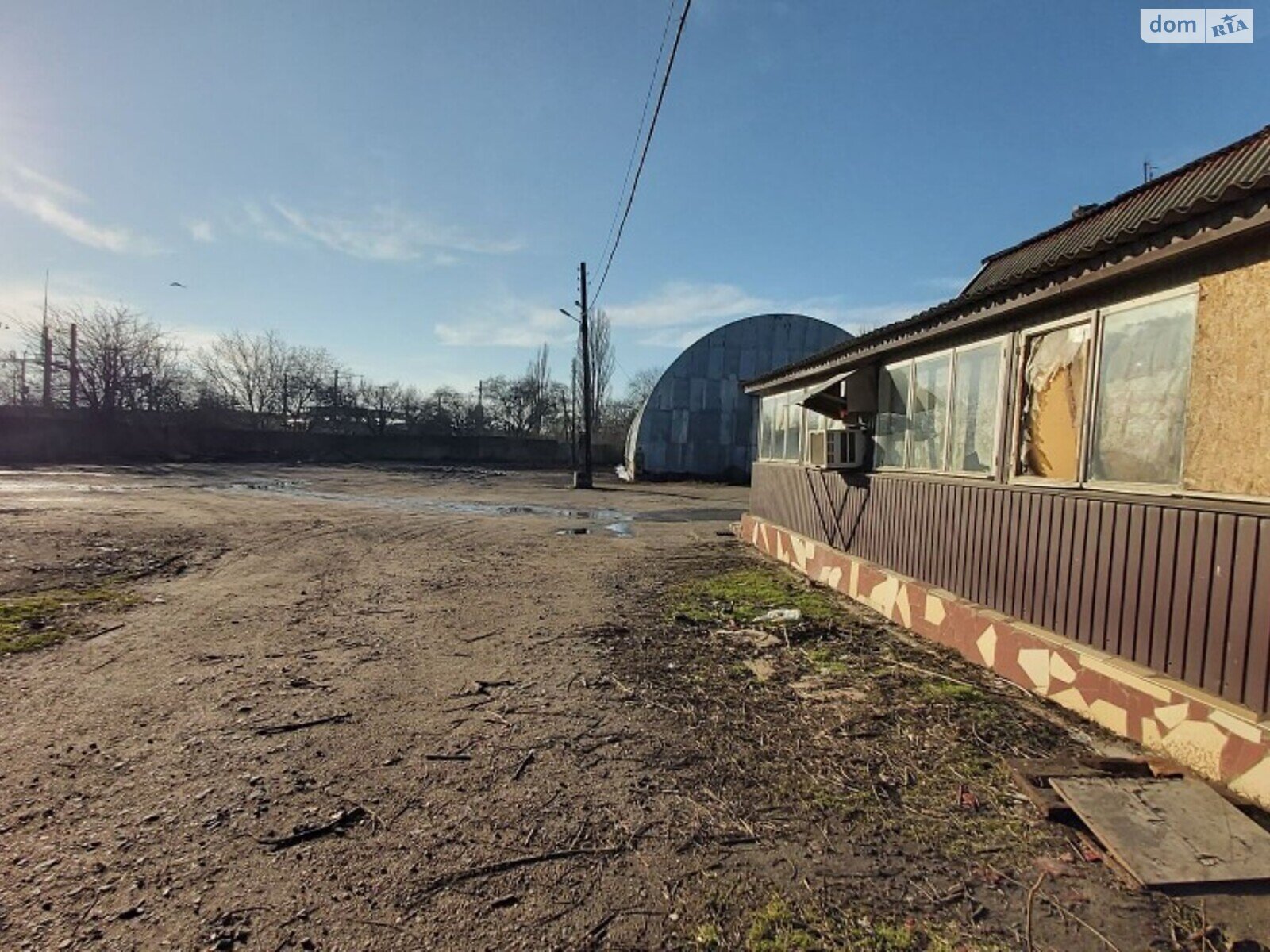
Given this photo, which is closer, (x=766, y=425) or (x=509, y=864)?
(x=509, y=864)

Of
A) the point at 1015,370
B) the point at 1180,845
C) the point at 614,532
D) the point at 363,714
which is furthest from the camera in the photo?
the point at 614,532

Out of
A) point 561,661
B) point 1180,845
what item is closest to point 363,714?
point 561,661

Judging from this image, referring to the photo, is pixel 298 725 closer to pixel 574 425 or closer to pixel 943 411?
pixel 943 411

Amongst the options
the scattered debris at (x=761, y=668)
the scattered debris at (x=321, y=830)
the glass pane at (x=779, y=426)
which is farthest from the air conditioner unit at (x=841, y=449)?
the scattered debris at (x=321, y=830)

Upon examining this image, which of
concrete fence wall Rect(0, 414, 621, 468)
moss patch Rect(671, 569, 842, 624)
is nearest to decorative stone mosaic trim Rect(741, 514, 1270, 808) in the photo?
moss patch Rect(671, 569, 842, 624)

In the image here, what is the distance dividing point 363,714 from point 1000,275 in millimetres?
9504

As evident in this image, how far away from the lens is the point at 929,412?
269 inches

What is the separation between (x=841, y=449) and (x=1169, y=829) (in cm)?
570

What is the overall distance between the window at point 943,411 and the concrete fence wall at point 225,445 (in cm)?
3943

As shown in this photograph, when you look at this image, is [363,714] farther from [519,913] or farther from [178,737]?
[519,913]

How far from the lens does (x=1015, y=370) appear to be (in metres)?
5.41

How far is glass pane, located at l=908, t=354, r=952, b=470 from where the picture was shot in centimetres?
654

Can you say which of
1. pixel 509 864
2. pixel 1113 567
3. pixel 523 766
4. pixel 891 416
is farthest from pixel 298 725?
pixel 891 416

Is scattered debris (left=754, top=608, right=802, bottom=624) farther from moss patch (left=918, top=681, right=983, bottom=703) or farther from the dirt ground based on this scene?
moss patch (left=918, top=681, right=983, bottom=703)
